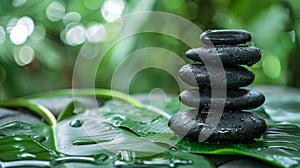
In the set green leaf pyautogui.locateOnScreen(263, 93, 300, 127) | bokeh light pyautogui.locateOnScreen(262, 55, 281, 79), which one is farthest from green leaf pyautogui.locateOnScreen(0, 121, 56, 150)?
bokeh light pyautogui.locateOnScreen(262, 55, 281, 79)

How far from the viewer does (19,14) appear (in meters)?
1.51

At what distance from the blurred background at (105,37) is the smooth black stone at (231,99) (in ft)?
3.00

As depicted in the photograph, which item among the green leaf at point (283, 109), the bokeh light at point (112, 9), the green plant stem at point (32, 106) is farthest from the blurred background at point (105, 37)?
the green plant stem at point (32, 106)

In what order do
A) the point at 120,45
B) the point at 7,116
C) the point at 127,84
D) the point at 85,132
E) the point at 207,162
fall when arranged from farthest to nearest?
the point at 127,84 < the point at 120,45 < the point at 7,116 < the point at 85,132 < the point at 207,162

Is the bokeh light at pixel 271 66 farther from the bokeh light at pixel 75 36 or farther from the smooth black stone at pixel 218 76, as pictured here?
the smooth black stone at pixel 218 76

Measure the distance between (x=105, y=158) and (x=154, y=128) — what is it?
169mm

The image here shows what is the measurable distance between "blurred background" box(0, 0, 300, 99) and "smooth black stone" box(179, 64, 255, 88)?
0.91 metres

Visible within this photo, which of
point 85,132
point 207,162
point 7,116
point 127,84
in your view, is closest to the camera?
point 207,162

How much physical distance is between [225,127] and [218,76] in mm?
67

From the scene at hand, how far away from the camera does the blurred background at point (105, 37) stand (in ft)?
4.91

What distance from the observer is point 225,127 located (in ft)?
1.70

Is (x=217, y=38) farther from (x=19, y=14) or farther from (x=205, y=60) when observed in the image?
(x=19, y=14)

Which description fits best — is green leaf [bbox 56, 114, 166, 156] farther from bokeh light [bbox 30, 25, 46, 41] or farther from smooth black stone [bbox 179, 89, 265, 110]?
bokeh light [bbox 30, 25, 46, 41]

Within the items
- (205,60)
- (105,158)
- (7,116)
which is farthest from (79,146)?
(7,116)
